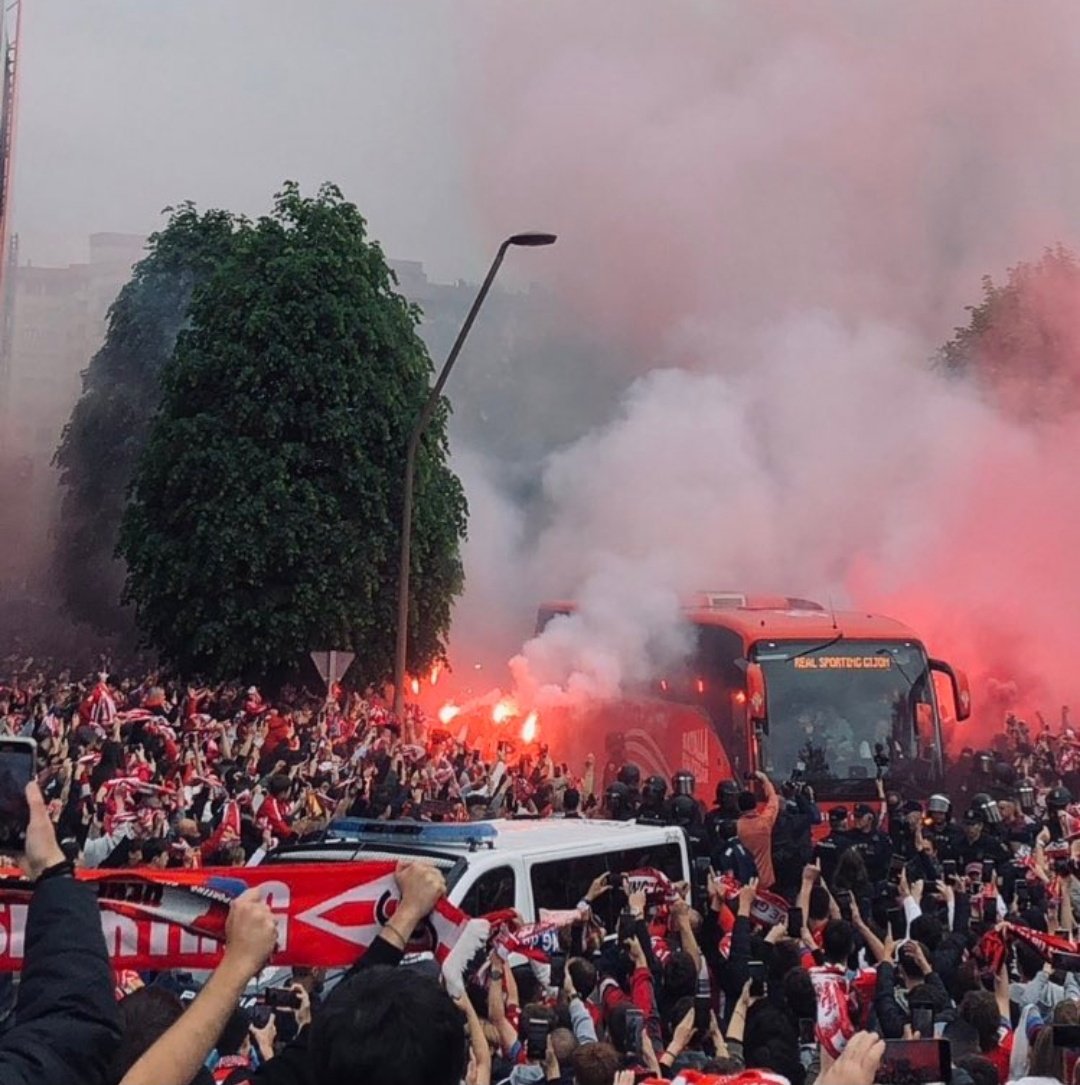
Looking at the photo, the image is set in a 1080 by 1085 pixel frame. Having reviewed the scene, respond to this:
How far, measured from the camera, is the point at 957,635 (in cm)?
2892

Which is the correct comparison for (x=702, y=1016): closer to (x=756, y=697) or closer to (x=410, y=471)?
(x=756, y=697)

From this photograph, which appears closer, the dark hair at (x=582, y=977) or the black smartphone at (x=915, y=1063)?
the black smartphone at (x=915, y=1063)

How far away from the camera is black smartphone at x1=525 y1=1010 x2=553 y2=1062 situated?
16.4 feet

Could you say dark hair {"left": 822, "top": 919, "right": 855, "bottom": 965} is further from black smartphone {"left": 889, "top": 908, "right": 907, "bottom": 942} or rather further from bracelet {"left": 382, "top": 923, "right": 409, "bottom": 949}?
bracelet {"left": 382, "top": 923, "right": 409, "bottom": 949}

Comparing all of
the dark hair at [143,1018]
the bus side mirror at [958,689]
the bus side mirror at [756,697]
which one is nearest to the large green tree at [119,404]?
the bus side mirror at [756,697]

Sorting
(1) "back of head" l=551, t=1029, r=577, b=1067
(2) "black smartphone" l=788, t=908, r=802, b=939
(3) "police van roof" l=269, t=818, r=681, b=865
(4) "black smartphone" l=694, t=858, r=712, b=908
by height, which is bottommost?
(4) "black smartphone" l=694, t=858, r=712, b=908

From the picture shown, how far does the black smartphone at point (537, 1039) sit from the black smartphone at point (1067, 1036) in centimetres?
176

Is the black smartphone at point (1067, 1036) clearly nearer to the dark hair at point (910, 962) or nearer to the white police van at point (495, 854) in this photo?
the dark hair at point (910, 962)

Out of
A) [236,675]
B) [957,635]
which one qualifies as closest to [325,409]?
[236,675]

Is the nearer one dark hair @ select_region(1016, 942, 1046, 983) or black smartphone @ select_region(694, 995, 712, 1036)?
black smartphone @ select_region(694, 995, 712, 1036)

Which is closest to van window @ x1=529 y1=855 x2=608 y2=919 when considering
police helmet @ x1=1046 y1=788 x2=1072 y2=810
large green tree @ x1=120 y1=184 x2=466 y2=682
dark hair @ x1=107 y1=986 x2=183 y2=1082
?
police helmet @ x1=1046 y1=788 x2=1072 y2=810

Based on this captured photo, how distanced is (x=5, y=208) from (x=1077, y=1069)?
125 ft

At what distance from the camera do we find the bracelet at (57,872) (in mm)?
2264

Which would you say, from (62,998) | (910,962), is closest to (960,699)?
(910,962)
